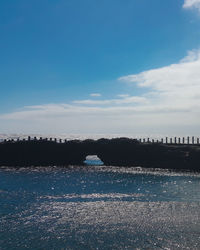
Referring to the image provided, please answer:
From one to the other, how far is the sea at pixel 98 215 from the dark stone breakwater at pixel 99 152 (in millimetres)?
31102

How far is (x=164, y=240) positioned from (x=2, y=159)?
82.9 metres

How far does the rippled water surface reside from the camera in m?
27.9

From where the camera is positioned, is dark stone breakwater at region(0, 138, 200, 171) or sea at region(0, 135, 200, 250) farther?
dark stone breakwater at region(0, 138, 200, 171)

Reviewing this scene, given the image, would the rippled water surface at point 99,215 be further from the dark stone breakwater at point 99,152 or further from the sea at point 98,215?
the dark stone breakwater at point 99,152

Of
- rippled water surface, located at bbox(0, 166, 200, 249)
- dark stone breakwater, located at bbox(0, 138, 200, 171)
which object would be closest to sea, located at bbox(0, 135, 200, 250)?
rippled water surface, located at bbox(0, 166, 200, 249)

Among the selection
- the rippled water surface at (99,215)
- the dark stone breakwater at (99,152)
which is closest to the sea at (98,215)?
the rippled water surface at (99,215)

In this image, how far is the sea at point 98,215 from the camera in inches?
1098

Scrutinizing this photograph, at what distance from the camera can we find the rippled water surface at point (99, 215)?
27906 mm

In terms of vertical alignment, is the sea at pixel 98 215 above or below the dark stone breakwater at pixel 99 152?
below

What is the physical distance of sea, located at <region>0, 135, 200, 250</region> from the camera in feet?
91.5

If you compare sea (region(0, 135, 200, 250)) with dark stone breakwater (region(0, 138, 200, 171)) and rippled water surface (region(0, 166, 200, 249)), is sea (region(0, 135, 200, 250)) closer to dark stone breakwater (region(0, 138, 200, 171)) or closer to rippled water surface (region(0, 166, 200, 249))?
rippled water surface (region(0, 166, 200, 249))

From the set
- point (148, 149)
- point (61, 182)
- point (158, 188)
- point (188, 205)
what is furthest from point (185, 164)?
point (188, 205)

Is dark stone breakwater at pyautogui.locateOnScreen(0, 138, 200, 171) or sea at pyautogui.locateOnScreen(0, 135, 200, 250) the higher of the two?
dark stone breakwater at pyautogui.locateOnScreen(0, 138, 200, 171)

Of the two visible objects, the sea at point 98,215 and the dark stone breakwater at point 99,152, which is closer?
the sea at point 98,215
